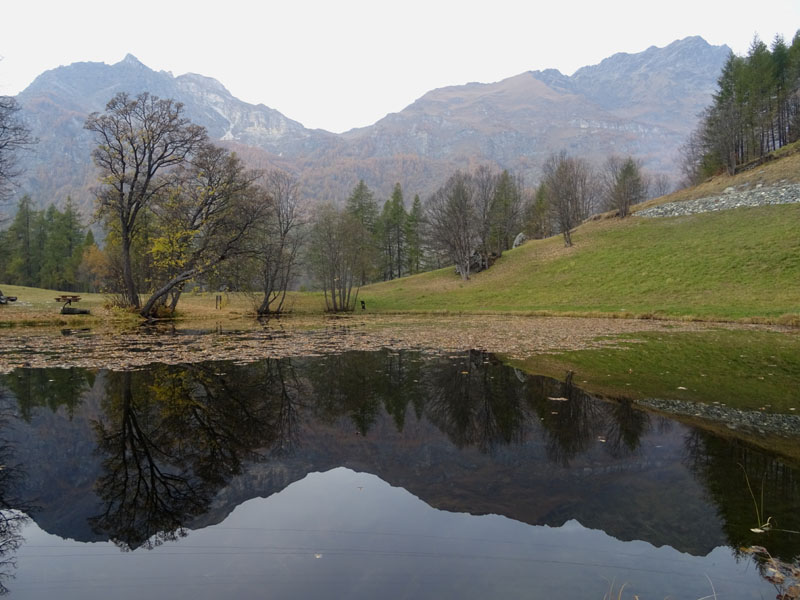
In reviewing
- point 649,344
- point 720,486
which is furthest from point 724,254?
point 720,486

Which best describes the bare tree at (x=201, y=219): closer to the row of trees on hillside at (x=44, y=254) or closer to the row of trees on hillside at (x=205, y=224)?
the row of trees on hillside at (x=205, y=224)

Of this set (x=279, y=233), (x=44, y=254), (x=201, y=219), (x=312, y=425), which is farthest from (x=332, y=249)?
(x=44, y=254)

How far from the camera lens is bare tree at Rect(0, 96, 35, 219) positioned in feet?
78.2

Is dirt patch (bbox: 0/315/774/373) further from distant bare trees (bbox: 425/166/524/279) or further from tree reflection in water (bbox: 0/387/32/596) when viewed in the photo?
distant bare trees (bbox: 425/166/524/279)

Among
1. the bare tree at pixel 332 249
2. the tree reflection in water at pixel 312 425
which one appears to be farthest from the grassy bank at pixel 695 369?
the bare tree at pixel 332 249

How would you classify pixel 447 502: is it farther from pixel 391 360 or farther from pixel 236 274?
pixel 236 274

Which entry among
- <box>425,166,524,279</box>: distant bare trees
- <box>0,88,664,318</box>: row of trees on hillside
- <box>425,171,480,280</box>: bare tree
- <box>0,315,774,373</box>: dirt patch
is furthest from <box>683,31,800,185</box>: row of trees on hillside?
<box>0,315,774,373</box>: dirt patch

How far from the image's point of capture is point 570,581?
3.71 metres

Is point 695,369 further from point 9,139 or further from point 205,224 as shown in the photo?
point 9,139

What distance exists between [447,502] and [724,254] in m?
44.7

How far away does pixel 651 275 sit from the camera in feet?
132

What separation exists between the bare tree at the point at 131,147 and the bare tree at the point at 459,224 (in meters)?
36.9

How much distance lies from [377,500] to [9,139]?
33.3 meters

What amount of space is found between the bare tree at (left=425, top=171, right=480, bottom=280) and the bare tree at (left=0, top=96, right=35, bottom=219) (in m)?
45.5
